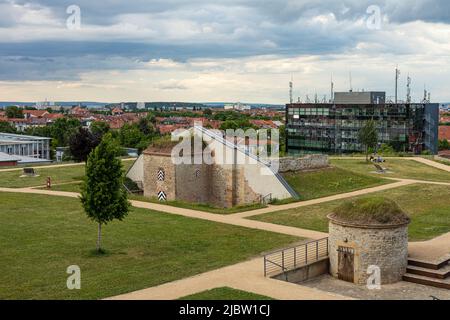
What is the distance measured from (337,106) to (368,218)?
2787 inches

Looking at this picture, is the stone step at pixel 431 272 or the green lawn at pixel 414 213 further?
the green lawn at pixel 414 213

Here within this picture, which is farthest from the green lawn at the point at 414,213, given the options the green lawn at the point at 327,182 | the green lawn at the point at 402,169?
the green lawn at the point at 402,169

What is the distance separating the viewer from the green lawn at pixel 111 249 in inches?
652

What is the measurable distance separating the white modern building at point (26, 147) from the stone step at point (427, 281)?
58693mm

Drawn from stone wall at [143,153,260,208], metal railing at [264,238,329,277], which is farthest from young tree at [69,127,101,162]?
metal railing at [264,238,329,277]

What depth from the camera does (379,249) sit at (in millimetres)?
18891

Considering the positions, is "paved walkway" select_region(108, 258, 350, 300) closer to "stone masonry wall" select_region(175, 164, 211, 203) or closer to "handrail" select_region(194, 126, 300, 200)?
"handrail" select_region(194, 126, 300, 200)

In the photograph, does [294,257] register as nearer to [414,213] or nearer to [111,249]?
[111,249]

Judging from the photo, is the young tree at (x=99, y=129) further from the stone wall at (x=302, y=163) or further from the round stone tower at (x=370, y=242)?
the round stone tower at (x=370, y=242)

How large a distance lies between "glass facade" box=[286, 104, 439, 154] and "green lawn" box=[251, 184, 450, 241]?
46.8 m

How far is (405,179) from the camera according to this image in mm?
39688

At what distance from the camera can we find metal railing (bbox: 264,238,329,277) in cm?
1832
